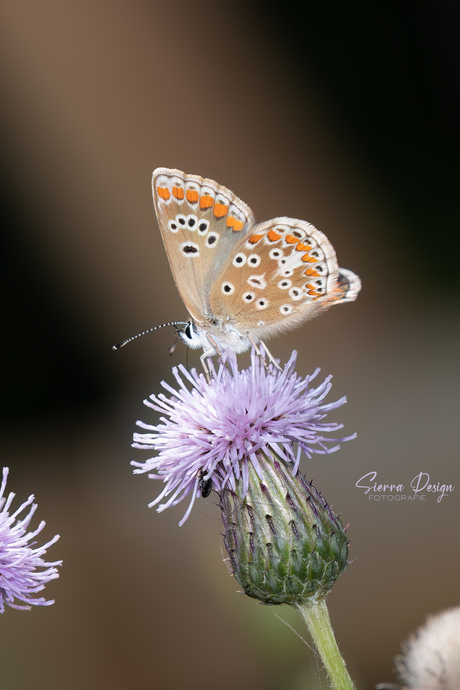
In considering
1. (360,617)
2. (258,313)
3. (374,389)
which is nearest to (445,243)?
(374,389)

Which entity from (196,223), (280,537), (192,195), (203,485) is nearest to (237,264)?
(196,223)

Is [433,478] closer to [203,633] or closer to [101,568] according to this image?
[203,633]

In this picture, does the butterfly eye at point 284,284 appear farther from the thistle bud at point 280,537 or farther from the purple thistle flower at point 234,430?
the thistle bud at point 280,537

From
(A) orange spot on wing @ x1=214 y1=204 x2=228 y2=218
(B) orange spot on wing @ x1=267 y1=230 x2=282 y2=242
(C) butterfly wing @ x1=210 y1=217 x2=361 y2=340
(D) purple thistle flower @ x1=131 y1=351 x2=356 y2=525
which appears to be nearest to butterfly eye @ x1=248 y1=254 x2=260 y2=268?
(C) butterfly wing @ x1=210 y1=217 x2=361 y2=340

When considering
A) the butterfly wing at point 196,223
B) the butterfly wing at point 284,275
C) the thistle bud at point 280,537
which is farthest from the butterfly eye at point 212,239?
the thistle bud at point 280,537

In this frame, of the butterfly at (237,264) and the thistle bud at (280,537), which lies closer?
the thistle bud at (280,537)

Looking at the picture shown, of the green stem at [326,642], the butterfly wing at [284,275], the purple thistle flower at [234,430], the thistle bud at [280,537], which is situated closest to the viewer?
the green stem at [326,642]

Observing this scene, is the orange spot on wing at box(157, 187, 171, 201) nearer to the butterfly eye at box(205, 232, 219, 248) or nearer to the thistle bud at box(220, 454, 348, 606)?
the butterfly eye at box(205, 232, 219, 248)
